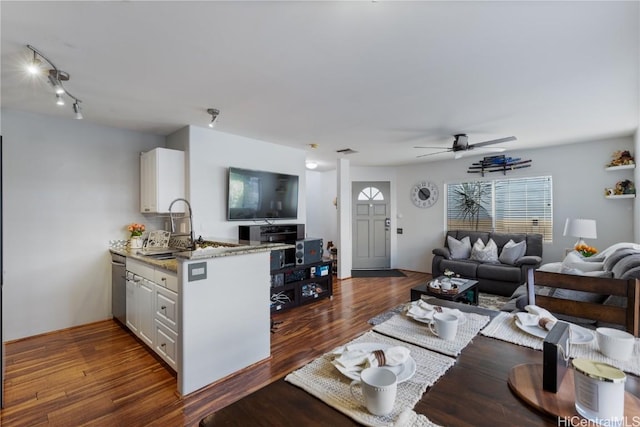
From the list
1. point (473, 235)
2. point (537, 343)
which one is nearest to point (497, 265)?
point (473, 235)

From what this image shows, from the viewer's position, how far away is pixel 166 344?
7.82 ft

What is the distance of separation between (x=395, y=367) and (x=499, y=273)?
14.7ft

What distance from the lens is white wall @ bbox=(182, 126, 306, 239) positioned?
12.1ft

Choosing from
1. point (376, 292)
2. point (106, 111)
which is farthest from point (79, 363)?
point (376, 292)

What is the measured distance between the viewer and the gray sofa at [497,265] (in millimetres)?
4434

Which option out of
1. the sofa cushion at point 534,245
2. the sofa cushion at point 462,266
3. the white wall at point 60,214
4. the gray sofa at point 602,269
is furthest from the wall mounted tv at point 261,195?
the sofa cushion at point 534,245

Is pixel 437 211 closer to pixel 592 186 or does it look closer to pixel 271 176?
pixel 592 186

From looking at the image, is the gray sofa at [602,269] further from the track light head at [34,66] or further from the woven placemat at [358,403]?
the track light head at [34,66]

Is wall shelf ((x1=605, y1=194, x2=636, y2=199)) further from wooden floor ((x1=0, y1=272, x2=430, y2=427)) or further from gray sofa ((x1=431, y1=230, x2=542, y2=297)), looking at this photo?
wooden floor ((x1=0, y1=272, x2=430, y2=427))

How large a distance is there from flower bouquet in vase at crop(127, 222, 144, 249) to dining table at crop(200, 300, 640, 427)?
361 centimetres

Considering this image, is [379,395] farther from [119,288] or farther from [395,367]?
[119,288]

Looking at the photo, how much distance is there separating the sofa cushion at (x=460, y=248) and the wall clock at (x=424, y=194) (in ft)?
3.58

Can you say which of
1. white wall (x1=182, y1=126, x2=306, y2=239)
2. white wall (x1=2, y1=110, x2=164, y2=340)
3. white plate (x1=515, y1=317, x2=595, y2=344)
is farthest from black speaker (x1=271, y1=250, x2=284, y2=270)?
white plate (x1=515, y1=317, x2=595, y2=344)

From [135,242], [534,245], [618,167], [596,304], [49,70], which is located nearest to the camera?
[596,304]
